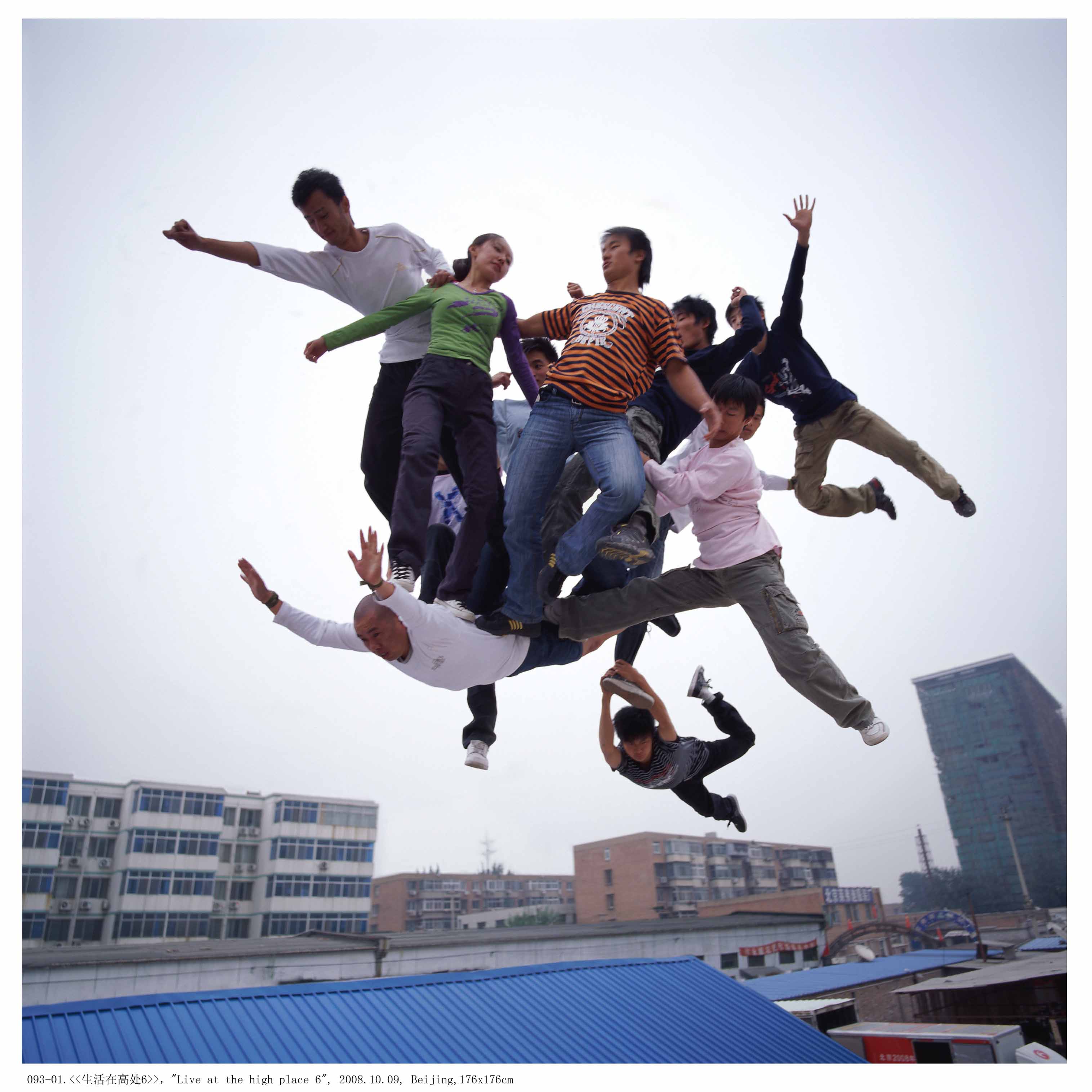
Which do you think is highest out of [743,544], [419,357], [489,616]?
[419,357]

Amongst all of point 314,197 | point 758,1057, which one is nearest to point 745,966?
point 758,1057

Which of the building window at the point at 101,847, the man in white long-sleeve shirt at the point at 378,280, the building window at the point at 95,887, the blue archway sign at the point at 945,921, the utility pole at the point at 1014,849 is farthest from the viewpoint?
the utility pole at the point at 1014,849

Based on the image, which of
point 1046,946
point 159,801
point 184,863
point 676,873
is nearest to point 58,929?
point 184,863

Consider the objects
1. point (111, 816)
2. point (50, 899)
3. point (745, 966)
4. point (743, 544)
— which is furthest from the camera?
point (111, 816)

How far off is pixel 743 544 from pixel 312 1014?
20.9 feet

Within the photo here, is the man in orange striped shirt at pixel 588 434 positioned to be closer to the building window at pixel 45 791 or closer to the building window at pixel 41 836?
the building window at pixel 45 791

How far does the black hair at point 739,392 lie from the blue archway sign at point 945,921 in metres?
30.5

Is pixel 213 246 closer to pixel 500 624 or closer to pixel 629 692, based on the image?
pixel 500 624

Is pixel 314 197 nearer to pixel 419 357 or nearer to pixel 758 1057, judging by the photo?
pixel 419 357

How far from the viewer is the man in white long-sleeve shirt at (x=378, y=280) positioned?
366 centimetres

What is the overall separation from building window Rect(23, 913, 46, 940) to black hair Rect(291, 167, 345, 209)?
30672mm

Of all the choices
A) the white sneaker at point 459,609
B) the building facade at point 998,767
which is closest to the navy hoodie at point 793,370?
the white sneaker at point 459,609

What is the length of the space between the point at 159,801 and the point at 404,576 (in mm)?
30711

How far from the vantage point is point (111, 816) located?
2884 cm
